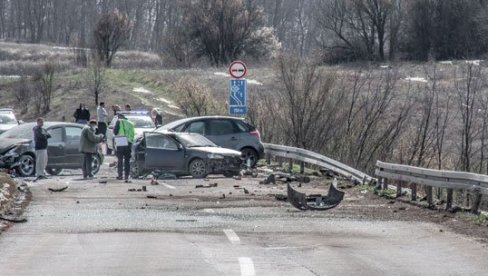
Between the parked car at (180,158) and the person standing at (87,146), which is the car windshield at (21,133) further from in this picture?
the parked car at (180,158)

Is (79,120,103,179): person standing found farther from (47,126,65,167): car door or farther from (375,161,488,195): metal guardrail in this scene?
(375,161,488,195): metal guardrail

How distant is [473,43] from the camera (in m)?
66.4

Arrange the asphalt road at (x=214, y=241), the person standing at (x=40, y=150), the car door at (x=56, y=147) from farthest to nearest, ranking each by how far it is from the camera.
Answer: the car door at (x=56, y=147) → the person standing at (x=40, y=150) → the asphalt road at (x=214, y=241)

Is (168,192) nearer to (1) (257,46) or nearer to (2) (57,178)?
(2) (57,178)

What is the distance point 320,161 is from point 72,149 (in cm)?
683

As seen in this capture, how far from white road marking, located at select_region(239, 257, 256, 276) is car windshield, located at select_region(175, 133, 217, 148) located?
13.4m

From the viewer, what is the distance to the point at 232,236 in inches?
551

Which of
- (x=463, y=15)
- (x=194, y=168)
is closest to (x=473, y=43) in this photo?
(x=463, y=15)

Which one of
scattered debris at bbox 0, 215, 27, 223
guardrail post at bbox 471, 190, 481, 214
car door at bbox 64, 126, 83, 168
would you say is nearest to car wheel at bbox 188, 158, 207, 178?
car door at bbox 64, 126, 83, 168

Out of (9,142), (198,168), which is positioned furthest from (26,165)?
(198,168)

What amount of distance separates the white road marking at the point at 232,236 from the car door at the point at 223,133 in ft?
43.6

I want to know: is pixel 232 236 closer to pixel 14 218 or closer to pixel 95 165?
pixel 14 218

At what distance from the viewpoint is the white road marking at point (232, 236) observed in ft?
44.1

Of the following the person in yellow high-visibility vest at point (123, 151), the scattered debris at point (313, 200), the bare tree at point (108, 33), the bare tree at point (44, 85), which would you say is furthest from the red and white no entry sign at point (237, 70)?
the bare tree at point (108, 33)
